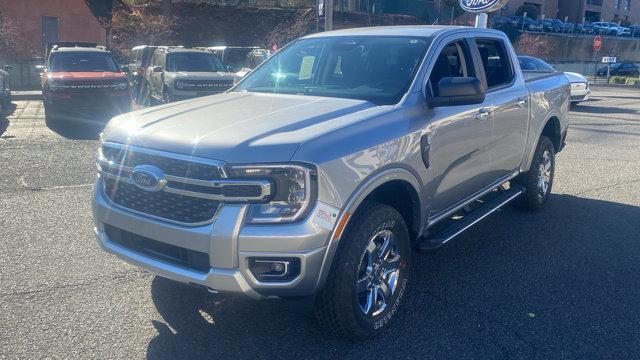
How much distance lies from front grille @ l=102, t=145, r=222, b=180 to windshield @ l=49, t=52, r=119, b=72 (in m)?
11.7

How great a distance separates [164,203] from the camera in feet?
10.6

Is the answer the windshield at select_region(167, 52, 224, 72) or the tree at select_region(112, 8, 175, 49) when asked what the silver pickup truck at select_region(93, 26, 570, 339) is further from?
the tree at select_region(112, 8, 175, 49)

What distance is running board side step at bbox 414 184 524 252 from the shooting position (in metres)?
4.09

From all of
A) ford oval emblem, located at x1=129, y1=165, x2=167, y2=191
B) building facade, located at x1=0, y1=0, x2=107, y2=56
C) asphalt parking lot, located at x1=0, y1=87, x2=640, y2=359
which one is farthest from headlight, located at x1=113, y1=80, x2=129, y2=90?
building facade, located at x1=0, y1=0, x2=107, y2=56

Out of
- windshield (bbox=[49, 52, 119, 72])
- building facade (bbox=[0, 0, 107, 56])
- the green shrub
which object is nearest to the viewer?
windshield (bbox=[49, 52, 119, 72])

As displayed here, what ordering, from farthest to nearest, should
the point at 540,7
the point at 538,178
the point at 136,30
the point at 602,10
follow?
the point at 602,10 → the point at 540,7 → the point at 136,30 → the point at 538,178

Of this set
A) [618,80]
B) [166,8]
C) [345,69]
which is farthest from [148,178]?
[618,80]

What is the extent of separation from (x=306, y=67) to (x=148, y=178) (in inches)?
79.2

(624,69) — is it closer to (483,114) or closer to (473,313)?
(483,114)

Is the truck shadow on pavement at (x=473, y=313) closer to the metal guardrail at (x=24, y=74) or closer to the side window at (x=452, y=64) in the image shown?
the side window at (x=452, y=64)

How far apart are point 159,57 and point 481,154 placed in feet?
44.2

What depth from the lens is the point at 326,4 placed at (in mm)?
20953

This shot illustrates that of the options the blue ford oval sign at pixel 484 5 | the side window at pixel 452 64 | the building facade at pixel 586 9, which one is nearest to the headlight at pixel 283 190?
the side window at pixel 452 64

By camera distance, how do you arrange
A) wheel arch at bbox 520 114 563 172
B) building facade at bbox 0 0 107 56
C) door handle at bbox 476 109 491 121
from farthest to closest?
building facade at bbox 0 0 107 56, wheel arch at bbox 520 114 563 172, door handle at bbox 476 109 491 121
